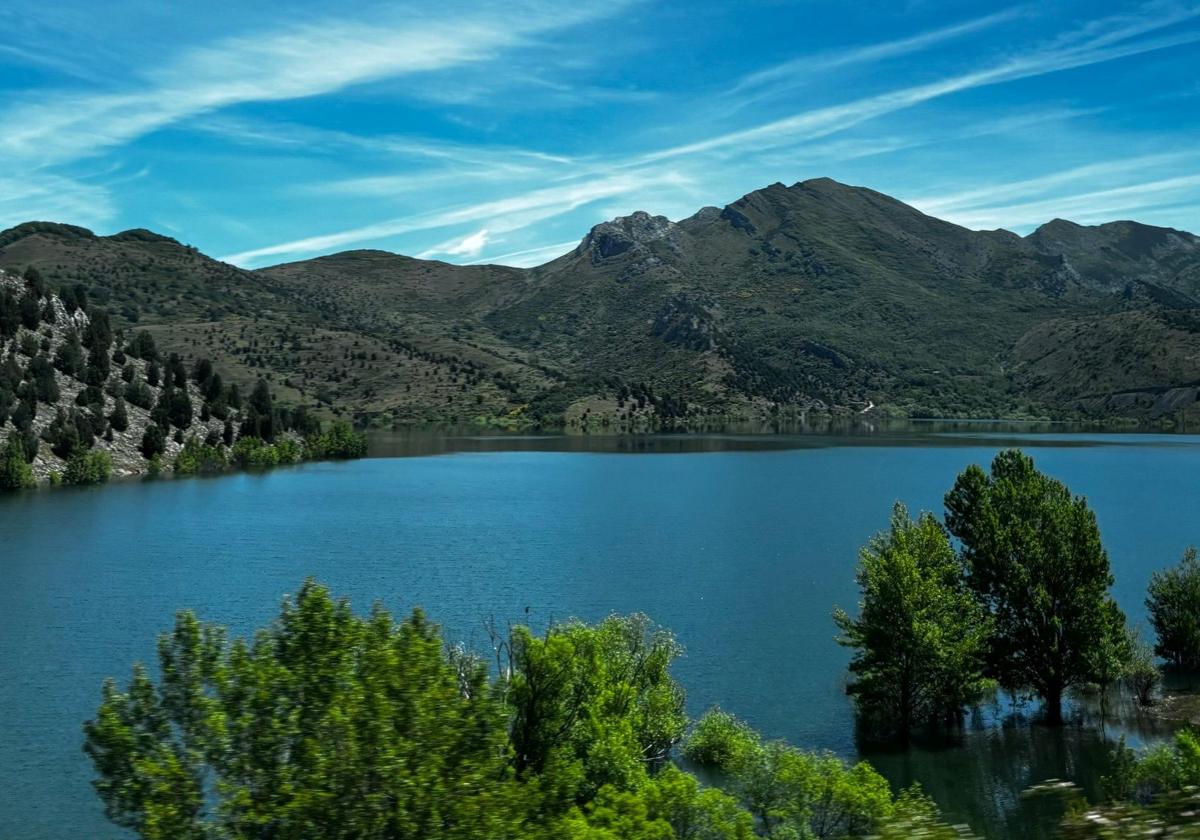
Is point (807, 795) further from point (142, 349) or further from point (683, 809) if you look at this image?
point (142, 349)

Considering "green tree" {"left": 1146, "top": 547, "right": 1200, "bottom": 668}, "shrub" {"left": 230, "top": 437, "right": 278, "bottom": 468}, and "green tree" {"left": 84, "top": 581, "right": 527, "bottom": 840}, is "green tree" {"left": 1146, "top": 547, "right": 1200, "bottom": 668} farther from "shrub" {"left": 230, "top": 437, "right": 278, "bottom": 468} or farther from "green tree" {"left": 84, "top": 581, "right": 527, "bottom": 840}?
"shrub" {"left": 230, "top": 437, "right": 278, "bottom": 468}

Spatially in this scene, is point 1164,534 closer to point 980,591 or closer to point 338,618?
point 980,591

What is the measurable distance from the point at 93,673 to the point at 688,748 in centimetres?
3134

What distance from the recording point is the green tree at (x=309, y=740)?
18562mm

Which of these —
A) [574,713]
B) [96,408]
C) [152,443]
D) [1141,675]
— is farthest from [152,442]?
[1141,675]

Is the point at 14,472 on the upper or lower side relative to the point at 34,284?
lower

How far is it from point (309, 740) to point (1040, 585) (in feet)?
132

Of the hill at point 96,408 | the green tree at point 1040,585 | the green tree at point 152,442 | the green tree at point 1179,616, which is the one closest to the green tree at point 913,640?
the green tree at point 1040,585

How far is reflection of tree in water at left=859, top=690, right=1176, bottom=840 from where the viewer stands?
40.6 meters

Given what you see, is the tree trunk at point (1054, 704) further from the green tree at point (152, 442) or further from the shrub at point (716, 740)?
the green tree at point (152, 442)

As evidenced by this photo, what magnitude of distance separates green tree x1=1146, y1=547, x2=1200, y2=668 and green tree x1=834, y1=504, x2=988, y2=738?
1646cm

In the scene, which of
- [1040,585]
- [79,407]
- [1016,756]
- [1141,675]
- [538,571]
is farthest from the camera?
[79,407]

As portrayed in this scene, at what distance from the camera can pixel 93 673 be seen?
2060 inches

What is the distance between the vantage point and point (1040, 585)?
48875 millimetres
